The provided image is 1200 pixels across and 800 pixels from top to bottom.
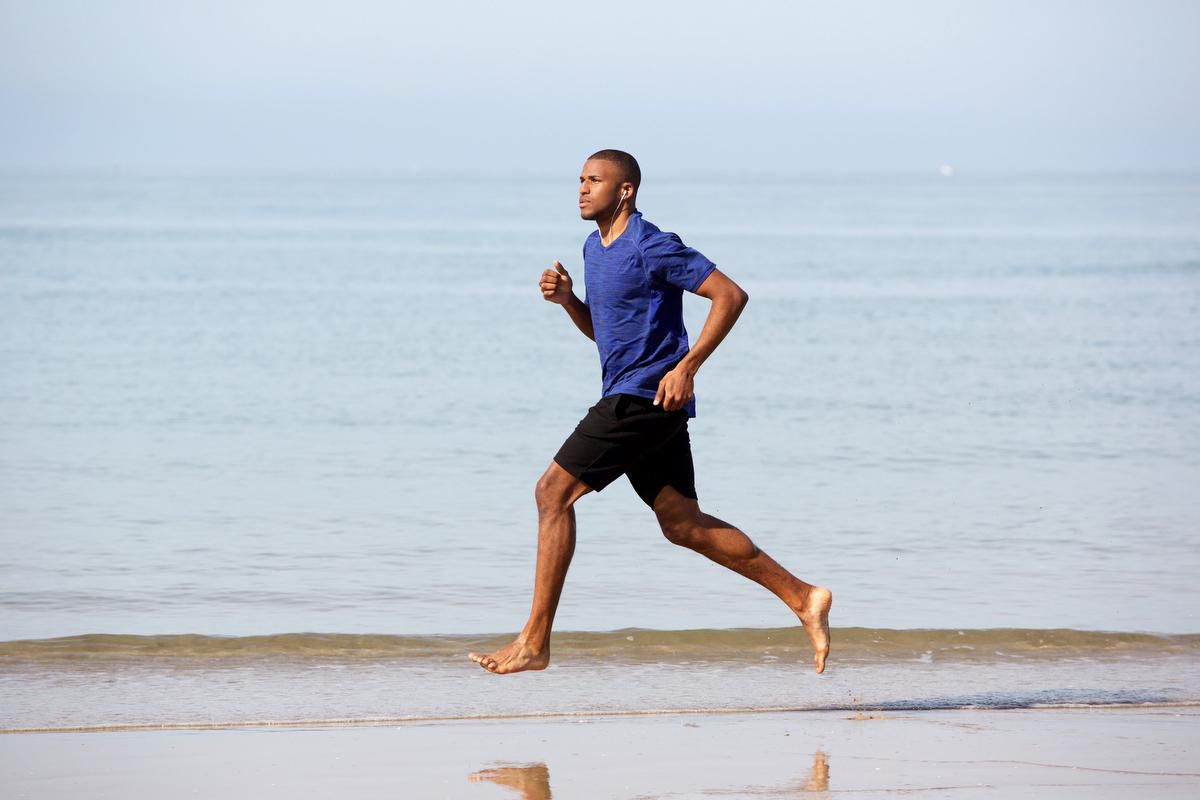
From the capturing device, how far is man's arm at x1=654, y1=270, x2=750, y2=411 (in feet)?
16.5

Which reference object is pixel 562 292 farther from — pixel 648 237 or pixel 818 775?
pixel 818 775

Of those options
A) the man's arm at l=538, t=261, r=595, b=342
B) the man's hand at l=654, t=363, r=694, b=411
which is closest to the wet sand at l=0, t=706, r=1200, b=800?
the man's hand at l=654, t=363, r=694, b=411

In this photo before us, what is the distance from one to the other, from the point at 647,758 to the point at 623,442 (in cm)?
99

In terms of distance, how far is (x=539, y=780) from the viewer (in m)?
4.50

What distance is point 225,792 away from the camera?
439 centimetres

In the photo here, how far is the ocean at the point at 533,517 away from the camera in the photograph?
6.30m

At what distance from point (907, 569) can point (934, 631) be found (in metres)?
1.52

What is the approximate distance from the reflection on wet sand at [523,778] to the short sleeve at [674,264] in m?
1.49

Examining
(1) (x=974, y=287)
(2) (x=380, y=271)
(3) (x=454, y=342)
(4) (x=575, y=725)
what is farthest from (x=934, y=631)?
(2) (x=380, y=271)

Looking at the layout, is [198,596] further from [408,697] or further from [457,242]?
[457,242]

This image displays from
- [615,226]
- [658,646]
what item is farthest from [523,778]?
[658,646]

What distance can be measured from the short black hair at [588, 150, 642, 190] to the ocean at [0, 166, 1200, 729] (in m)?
1.85

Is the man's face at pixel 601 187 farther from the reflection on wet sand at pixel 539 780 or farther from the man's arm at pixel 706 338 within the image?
the reflection on wet sand at pixel 539 780

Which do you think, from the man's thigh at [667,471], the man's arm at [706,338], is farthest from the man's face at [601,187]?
the man's thigh at [667,471]
